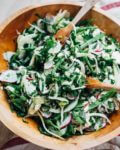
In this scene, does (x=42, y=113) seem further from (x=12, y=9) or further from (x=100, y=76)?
(x=12, y=9)

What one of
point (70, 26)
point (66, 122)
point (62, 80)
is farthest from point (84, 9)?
point (66, 122)

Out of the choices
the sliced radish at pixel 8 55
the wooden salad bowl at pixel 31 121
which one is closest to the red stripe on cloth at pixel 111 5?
the wooden salad bowl at pixel 31 121

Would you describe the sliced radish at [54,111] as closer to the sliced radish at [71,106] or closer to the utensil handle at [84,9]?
the sliced radish at [71,106]

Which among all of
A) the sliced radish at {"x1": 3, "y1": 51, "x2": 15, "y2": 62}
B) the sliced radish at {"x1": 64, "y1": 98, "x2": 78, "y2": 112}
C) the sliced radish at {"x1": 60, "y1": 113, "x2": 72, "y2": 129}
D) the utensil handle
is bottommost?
the sliced radish at {"x1": 60, "y1": 113, "x2": 72, "y2": 129}

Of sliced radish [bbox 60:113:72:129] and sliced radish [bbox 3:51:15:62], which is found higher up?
sliced radish [bbox 3:51:15:62]

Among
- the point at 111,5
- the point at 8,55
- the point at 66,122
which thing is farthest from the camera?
the point at 111,5

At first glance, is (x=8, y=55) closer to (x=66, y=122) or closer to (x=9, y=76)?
(x=9, y=76)

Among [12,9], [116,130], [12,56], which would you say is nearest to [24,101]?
[12,56]

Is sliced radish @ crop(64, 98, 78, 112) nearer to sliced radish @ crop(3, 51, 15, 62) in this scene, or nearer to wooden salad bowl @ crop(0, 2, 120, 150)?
wooden salad bowl @ crop(0, 2, 120, 150)

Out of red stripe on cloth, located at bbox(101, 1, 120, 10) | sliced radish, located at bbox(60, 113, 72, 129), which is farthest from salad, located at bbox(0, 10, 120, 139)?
red stripe on cloth, located at bbox(101, 1, 120, 10)

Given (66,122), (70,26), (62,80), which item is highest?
(70,26)
